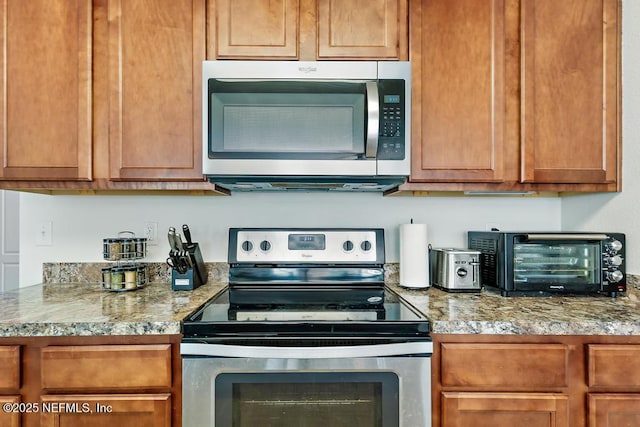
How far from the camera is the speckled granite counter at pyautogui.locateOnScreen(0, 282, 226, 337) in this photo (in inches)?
44.7

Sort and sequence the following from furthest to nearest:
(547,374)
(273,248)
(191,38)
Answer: (273,248)
(191,38)
(547,374)

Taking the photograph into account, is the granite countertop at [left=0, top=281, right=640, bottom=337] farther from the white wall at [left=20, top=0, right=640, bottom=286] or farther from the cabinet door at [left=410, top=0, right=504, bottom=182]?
the cabinet door at [left=410, top=0, right=504, bottom=182]

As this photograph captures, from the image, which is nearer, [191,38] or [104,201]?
[191,38]

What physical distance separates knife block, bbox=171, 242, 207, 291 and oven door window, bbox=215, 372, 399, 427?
0.62 metres

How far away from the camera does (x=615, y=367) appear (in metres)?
1.17

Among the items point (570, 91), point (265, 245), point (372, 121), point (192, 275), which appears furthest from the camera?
point (265, 245)

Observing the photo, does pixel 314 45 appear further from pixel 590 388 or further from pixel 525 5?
pixel 590 388

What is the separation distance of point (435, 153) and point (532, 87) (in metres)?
0.50

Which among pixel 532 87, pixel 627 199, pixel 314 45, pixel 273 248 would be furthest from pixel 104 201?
pixel 627 199

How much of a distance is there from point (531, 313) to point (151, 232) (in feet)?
5.71

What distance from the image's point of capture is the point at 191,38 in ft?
4.97

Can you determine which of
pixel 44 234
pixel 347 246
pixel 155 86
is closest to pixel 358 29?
pixel 155 86

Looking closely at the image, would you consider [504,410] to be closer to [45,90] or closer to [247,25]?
[247,25]

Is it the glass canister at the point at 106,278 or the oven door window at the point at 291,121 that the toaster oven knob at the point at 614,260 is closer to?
the oven door window at the point at 291,121
